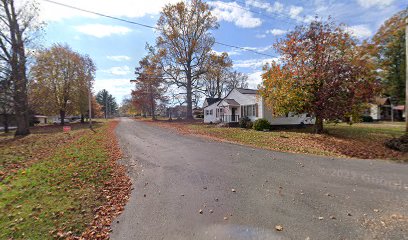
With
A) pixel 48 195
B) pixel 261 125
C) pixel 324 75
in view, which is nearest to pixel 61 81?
pixel 261 125

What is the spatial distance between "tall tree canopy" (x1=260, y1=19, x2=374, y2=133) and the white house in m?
6.18

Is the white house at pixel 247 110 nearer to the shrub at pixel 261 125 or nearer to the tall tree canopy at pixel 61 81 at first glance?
the shrub at pixel 261 125

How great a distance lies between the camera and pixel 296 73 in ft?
45.7

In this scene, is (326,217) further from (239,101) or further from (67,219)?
(239,101)

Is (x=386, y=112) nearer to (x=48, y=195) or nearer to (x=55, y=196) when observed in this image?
(x=55, y=196)

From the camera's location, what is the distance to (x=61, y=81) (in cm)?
3294

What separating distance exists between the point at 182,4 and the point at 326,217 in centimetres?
3485

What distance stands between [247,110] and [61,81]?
3086 centimetres

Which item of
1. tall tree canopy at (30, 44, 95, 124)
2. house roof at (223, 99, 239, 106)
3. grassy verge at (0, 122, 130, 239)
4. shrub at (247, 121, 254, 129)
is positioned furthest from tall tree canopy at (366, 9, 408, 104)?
tall tree canopy at (30, 44, 95, 124)

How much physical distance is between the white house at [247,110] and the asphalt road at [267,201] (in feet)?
47.5

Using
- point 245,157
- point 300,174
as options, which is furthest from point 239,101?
point 300,174

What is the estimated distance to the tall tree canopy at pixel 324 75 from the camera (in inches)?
509

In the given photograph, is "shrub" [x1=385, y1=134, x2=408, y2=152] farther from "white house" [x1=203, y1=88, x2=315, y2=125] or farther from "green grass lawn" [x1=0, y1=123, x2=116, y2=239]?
"green grass lawn" [x1=0, y1=123, x2=116, y2=239]

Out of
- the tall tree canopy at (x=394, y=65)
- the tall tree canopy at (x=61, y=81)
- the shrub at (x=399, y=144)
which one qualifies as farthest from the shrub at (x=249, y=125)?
the tall tree canopy at (x=61, y=81)
